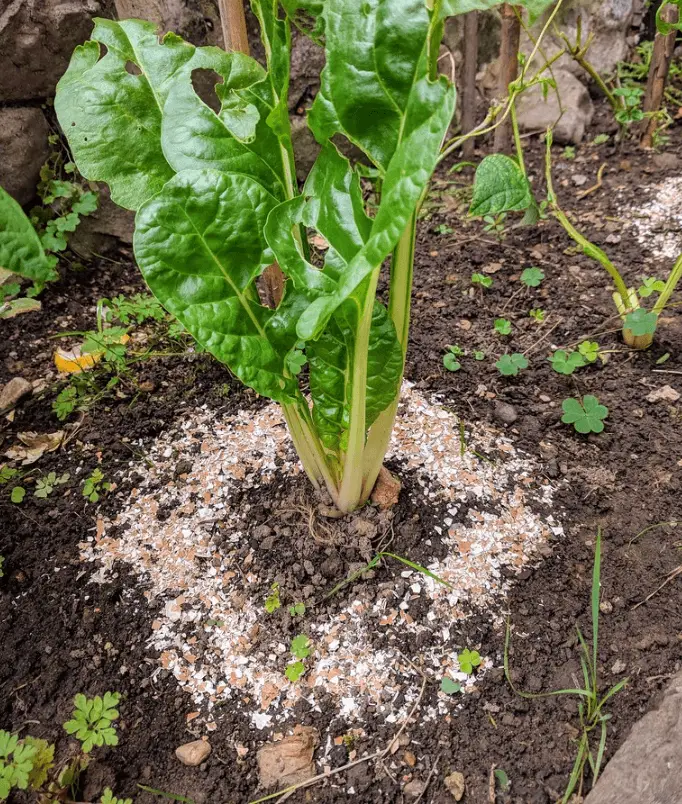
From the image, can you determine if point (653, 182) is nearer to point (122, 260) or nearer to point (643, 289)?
point (643, 289)

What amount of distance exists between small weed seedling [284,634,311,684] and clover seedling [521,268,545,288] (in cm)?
128

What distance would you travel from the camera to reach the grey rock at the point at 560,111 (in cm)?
240

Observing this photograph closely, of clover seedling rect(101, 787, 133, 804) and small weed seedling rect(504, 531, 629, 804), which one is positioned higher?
clover seedling rect(101, 787, 133, 804)

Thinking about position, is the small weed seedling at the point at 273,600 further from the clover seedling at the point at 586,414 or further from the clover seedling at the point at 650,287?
the clover seedling at the point at 650,287

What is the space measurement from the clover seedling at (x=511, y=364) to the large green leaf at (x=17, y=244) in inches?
48.6

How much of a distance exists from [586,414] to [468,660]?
0.69 m

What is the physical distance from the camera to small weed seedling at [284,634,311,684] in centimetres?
109

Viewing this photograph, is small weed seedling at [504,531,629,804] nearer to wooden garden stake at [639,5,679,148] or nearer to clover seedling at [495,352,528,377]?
clover seedling at [495,352,528,377]

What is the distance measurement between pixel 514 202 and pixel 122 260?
Answer: 140cm

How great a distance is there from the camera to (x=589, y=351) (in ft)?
5.29

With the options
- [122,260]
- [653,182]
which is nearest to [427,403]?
[122,260]

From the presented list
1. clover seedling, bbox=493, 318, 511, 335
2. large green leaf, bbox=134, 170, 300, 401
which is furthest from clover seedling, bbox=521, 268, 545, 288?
large green leaf, bbox=134, 170, 300, 401

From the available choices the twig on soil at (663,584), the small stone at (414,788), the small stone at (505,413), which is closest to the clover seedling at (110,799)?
the small stone at (414,788)

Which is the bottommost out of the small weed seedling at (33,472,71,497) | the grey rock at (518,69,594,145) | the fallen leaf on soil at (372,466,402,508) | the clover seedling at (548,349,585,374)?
the clover seedling at (548,349,585,374)
